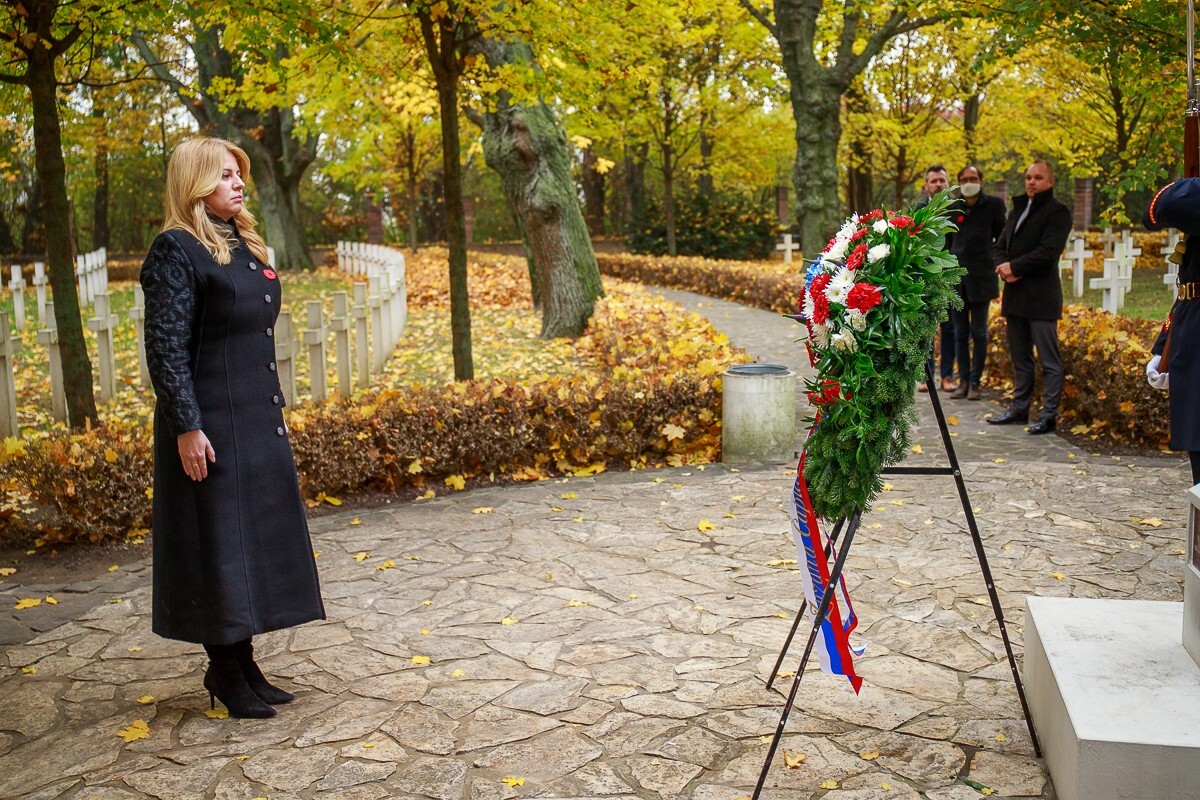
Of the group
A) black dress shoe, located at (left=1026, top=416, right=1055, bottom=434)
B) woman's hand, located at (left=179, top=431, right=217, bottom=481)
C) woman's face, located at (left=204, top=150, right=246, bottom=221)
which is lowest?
black dress shoe, located at (left=1026, top=416, right=1055, bottom=434)

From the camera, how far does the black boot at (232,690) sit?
4.19 meters

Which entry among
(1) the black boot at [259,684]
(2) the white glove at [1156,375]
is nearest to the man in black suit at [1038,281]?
(2) the white glove at [1156,375]

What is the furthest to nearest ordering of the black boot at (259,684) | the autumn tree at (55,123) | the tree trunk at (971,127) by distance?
the tree trunk at (971,127) < the autumn tree at (55,123) < the black boot at (259,684)

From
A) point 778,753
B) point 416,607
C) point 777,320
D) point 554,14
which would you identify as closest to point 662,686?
point 778,753

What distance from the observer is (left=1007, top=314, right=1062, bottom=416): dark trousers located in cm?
866

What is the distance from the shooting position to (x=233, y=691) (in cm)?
420

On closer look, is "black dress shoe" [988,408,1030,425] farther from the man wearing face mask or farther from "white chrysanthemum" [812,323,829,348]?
"white chrysanthemum" [812,323,829,348]

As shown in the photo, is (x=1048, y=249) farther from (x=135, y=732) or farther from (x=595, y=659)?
(x=135, y=732)

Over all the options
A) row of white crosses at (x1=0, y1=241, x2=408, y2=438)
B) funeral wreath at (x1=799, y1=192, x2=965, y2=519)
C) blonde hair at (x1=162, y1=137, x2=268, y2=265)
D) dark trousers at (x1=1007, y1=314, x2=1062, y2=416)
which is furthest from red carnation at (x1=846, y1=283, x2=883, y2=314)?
dark trousers at (x1=1007, y1=314, x2=1062, y2=416)

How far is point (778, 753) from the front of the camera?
12.4ft

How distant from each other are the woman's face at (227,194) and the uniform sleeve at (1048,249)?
21.3 feet

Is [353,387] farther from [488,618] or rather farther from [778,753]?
[778,753]

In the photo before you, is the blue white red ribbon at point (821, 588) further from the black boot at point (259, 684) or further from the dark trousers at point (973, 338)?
the dark trousers at point (973, 338)

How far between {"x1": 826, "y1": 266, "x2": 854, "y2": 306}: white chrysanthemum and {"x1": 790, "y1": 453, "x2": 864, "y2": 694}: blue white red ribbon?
1.82ft
